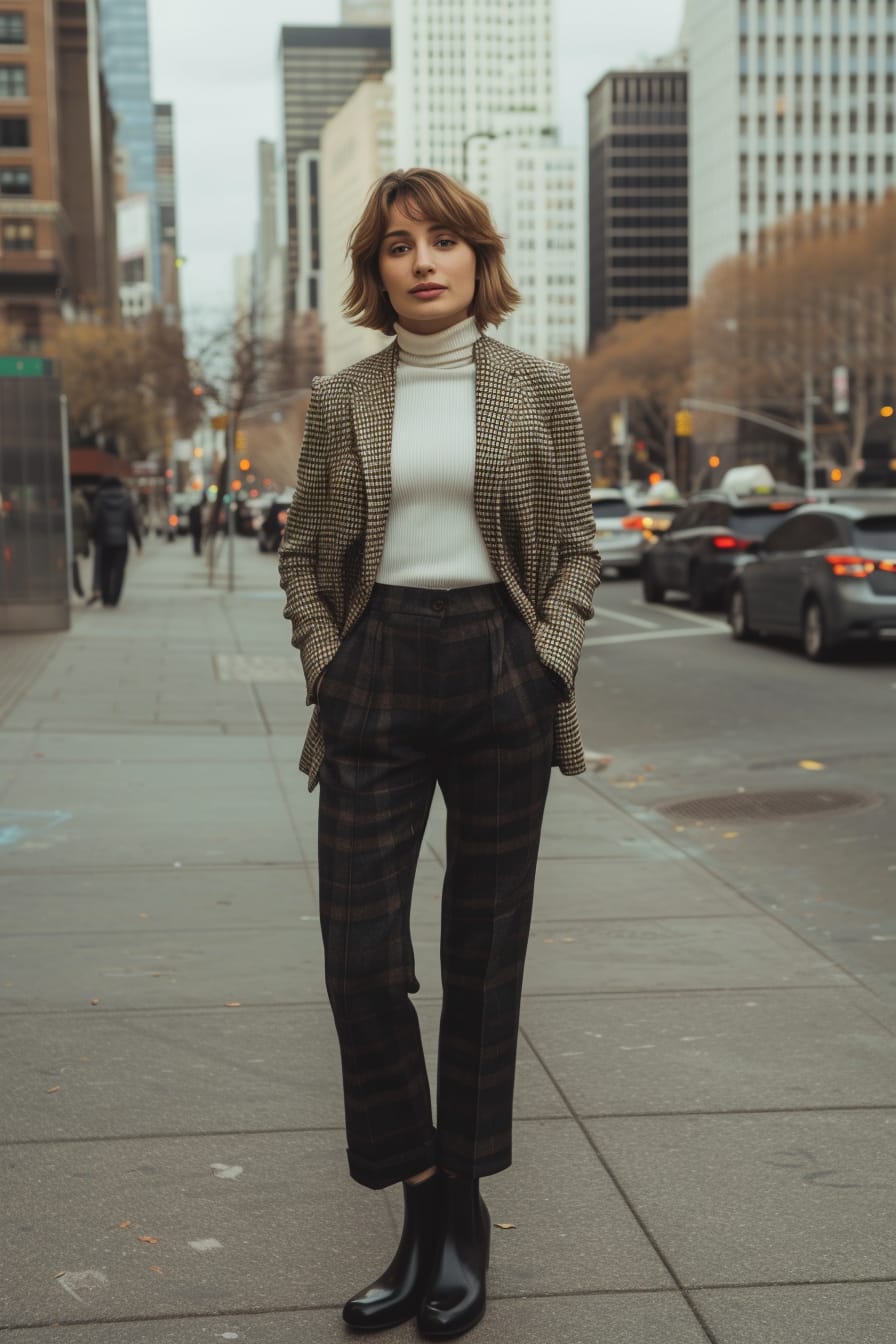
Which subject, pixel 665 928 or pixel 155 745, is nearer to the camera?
pixel 665 928

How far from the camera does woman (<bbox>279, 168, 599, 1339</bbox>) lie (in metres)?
3.31

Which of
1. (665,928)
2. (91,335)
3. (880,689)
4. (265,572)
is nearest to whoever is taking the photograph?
(665,928)

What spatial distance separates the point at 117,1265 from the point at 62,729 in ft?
28.7

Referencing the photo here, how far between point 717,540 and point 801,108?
462 ft

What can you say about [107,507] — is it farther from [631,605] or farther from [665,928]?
[665,928]

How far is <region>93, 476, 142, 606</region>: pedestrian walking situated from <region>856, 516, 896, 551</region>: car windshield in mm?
10840

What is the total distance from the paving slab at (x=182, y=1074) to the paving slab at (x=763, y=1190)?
35 cm

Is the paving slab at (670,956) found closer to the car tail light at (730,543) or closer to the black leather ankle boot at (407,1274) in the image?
the black leather ankle boot at (407,1274)

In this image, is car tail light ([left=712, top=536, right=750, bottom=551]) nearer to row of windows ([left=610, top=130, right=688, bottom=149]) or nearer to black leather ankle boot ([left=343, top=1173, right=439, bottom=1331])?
black leather ankle boot ([left=343, top=1173, right=439, bottom=1331])

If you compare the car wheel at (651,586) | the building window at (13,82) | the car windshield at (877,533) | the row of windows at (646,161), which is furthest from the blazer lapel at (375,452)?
the row of windows at (646,161)

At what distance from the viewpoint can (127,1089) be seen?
452 centimetres

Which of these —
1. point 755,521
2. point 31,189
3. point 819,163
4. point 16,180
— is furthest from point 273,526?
point 819,163

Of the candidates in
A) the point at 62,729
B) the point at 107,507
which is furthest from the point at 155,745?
the point at 107,507

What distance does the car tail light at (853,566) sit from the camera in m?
17.8
